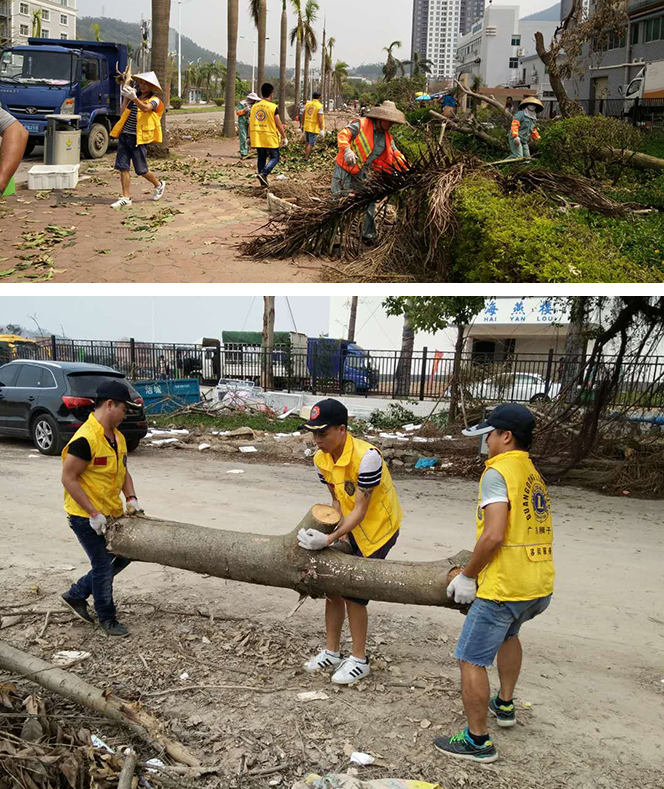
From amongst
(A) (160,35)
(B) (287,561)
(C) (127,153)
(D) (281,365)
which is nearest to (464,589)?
(B) (287,561)

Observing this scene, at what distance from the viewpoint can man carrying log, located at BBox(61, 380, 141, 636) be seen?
157 inches

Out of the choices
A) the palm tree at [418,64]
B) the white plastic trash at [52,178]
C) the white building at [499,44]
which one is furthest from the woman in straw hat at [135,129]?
the palm tree at [418,64]

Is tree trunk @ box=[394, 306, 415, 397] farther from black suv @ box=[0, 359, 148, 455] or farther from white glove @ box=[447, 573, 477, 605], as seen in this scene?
white glove @ box=[447, 573, 477, 605]

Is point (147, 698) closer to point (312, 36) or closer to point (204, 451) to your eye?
point (204, 451)

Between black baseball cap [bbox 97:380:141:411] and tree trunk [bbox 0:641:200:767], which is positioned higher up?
black baseball cap [bbox 97:380:141:411]

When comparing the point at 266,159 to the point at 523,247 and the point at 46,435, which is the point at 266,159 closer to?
the point at 46,435

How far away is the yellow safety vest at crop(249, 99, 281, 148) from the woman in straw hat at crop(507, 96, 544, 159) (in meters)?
3.80

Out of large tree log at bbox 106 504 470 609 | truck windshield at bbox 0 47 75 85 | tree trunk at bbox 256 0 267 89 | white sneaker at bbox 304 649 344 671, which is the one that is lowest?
white sneaker at bbox 304 649 344 671

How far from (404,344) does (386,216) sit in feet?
38.2

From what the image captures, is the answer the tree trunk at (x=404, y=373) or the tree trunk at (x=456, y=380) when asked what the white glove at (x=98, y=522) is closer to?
the tree trunk at (x=456, y=380)

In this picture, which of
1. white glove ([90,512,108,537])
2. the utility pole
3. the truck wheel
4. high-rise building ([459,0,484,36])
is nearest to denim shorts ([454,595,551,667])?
white glove ([90,512,108,537])

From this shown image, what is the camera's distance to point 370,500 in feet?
12.1

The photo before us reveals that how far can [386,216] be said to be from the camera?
7184 millimetres

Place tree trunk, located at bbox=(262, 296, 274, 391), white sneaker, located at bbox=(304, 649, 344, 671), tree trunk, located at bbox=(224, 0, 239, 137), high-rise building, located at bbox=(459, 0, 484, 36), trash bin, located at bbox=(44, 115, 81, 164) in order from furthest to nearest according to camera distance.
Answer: tree trunk, located at bbox=(262, 296, 274, 391) < tree trunk, located at bbox=(224, 0, 239, 137) < high-rise building, located at bbox=(459, 0, 484, 36) < trash bin, located at bbox=(44, 115, 81, 164) < white sneaker, located at bbox=(304, 649, 344, 671)
